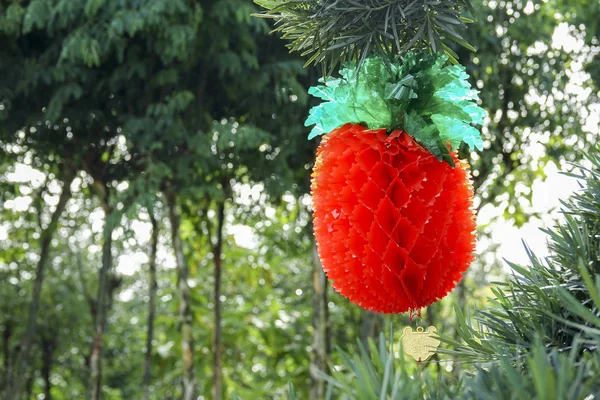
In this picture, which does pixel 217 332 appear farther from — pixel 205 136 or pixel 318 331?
pixel 205 136

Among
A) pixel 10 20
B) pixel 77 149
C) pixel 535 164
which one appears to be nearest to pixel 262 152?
pixel 77 149

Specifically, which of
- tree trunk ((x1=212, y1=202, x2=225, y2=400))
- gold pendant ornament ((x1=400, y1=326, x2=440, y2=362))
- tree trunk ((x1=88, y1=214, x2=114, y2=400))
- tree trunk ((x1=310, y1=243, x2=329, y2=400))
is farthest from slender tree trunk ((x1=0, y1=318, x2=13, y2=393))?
gold pendant ornament ((x1=400, y1=326, x2=440, y2=362))

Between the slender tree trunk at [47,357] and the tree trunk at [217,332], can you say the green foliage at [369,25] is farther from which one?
the slender tree trunk at [47,357]

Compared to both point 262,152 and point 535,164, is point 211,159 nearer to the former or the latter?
point 262,152

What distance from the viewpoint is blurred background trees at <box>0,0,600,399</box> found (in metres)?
5.82

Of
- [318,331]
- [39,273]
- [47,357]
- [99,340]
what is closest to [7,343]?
[47,357]

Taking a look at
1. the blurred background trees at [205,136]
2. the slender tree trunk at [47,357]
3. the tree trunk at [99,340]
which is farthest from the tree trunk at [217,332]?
the slender tree trunk at [47,357]

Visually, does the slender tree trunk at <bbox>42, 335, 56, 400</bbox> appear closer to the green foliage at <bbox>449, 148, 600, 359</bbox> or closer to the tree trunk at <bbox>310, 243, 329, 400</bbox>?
the tree trunk at <bbox>310, 243, 329, 400</bbox>

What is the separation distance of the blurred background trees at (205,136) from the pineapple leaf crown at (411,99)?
3.08 m

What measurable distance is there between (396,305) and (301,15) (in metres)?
0.84

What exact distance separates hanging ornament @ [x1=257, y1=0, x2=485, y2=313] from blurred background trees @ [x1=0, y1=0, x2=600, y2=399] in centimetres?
305

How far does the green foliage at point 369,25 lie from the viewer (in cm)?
210

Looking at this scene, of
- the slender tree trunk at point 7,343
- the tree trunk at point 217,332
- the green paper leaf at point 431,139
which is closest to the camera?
the green paper leaf at point 431,139

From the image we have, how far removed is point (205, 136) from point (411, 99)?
390 cm
